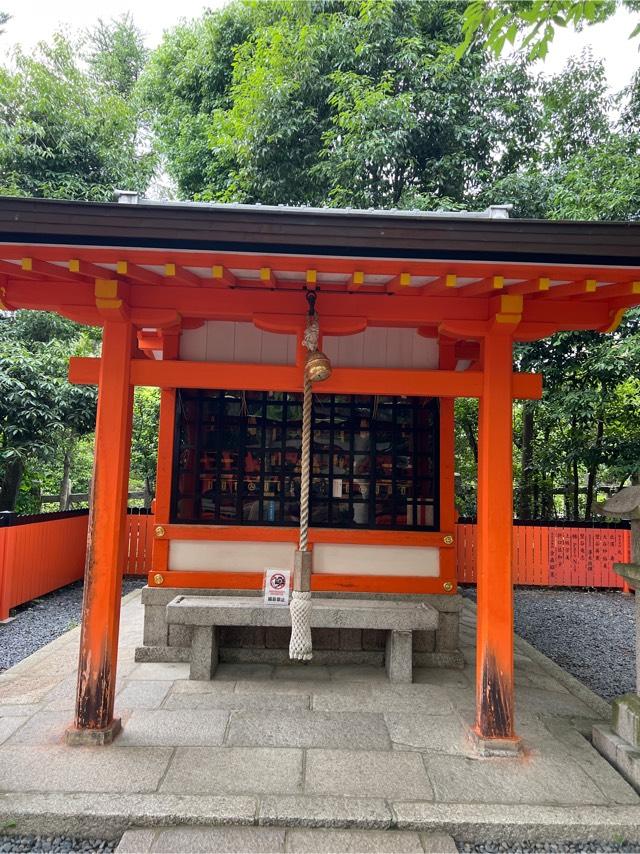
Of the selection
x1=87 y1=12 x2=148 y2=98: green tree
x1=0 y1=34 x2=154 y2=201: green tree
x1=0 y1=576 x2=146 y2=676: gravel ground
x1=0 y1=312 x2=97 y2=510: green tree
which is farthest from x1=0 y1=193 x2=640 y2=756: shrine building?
x1=87 y1=12 x2=148 y2=98: green tree

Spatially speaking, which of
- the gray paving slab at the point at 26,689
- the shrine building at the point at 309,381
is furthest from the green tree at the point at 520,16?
the gray paving slab at the point at 26,689

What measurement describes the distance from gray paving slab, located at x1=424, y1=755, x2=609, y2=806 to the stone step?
287 millimetres

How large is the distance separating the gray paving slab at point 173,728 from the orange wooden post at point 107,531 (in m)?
0.12

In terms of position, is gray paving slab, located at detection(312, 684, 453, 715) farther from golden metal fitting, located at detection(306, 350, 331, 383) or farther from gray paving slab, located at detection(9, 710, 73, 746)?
golden metal fitting, located at detection(306, 350, 331, 383)

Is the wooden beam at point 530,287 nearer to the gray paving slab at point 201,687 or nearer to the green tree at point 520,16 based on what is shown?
the green tree at point 520,16

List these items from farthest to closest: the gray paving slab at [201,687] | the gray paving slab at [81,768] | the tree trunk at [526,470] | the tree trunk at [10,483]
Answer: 1. the tree trunk at [526,470]
2. the tree trunk at [10,483]
3. the gray paving slab at [201,687]
4. the gray paving slab at [81,768]

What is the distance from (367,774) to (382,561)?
1864 millimetres

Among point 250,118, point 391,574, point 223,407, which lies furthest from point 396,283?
point 250,118

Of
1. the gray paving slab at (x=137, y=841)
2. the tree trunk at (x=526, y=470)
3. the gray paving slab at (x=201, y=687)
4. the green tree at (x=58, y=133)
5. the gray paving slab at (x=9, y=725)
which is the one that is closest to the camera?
the gray paving slab at (x=137, y=841)

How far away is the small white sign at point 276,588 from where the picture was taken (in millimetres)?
3689

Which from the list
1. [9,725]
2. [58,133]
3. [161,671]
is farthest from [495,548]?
[58,133]

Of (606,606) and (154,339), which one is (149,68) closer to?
(154,339)

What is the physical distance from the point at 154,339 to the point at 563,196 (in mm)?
6240

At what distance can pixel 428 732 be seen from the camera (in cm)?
313
